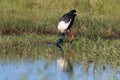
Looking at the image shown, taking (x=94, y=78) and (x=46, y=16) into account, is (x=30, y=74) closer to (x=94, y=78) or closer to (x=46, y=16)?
(x=94, y=78)

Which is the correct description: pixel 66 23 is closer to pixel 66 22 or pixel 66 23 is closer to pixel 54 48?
pixel 66 22

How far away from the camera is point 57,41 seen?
12.6 meters

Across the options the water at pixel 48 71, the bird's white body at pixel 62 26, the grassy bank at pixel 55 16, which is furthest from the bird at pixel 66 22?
the water at pixel 48 71

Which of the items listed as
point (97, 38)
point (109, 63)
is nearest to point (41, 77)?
point (109, 63)

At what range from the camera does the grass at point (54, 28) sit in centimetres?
1130

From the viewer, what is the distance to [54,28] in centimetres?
1348

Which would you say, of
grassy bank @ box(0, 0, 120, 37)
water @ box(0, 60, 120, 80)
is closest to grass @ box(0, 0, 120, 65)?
grassy bank @ box(0, 0, 120, 37)

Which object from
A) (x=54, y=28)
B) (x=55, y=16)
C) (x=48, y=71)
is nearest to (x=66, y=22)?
(x=54, y=28)

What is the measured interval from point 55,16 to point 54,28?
0.68 metres

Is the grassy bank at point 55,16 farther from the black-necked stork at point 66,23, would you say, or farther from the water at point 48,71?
the water at point 48,71

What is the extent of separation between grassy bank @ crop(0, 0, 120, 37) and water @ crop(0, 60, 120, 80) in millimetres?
3019

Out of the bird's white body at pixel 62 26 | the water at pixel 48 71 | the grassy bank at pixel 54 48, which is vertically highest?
the bird's white body at pixel 62 26

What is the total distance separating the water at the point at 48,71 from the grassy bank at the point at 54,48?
1.47 ft

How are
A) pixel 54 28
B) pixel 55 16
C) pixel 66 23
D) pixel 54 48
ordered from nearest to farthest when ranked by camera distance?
pixel 54 48, pixel 66 23, pixel 54 28, pixel 55 16
